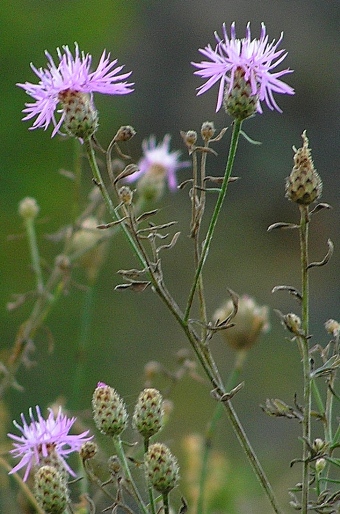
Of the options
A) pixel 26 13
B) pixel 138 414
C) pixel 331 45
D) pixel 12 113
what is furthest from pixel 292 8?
pixel 138 414

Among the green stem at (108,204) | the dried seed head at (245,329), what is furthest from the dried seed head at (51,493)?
the dried seed head at (245,329)

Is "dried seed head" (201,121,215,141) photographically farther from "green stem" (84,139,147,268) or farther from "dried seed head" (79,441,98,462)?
"dried seed head" (79,441,98,462)

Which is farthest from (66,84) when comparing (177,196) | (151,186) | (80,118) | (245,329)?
(177,196)

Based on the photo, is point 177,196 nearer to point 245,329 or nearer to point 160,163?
point 160,163

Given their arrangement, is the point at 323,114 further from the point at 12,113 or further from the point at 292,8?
the point at 12,113

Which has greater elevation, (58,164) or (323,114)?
(323,114)

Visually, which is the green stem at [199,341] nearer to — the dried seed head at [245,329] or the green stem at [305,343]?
the green stem at [305,343]

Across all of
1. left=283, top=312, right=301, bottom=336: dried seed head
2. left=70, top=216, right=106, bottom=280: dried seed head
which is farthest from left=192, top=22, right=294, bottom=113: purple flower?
left=70, top=216, right=106, bottom=280: dried seed head
